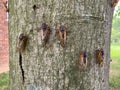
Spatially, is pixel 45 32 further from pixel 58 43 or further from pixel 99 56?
pixel 99 56

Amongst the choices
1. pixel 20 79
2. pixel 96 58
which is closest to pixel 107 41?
pixel 96 58

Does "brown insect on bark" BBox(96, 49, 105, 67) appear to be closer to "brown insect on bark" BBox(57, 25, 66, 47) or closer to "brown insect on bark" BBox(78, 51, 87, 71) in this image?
"brown insect on bark" BBox(78, 51, 87, 71)

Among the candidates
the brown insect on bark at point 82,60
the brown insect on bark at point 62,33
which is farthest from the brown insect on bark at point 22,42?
the brown insect on bark at point 82,60

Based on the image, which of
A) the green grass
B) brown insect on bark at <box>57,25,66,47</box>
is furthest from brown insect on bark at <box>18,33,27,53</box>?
the green grass

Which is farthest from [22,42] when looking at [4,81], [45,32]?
[4,81]

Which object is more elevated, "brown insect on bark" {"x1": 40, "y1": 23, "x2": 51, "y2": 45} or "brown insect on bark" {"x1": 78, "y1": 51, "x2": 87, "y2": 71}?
"brown insect on bark" {"x1": 40, "y1": 23, "x2": 51, "y2": 45}

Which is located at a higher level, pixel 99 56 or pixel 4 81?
pixel 99 56

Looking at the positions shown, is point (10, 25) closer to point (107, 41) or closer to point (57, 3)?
point (57, 3)

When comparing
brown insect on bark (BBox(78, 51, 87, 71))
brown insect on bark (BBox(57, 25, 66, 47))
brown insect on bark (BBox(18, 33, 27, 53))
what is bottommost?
brown insect on bark (BBox(78, 51, 87, 71))
